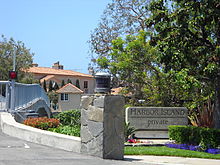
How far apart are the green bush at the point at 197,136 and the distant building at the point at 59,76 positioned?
61987 mm

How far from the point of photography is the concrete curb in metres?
9.99

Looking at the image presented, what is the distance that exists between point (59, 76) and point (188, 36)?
6877 cm

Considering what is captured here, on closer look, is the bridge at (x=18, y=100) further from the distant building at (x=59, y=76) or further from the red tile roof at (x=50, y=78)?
the distant building at (x=59, y=76)

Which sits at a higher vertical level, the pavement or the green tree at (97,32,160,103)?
the green tree at (97,32,160,103)

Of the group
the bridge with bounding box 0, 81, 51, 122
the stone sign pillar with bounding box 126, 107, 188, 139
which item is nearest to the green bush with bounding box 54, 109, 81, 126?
the bridge with bounding box 0, 81, 51, 122

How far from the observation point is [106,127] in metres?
9.00

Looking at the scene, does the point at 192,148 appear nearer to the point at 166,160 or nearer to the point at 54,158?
the point at 166,160

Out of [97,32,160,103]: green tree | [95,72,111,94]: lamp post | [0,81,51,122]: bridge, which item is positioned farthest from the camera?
[97,32,160,103]: green tree

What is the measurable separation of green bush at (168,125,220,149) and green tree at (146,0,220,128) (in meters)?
1.00

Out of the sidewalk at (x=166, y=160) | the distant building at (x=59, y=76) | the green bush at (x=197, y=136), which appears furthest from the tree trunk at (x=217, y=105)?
the distant building at (x=59, y=76)

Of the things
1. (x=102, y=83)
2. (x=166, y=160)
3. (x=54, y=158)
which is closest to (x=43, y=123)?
(x=102, y=83)

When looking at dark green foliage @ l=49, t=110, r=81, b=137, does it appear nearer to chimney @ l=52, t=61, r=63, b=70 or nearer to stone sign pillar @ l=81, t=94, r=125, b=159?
stone sign pillar @ l=81, t=94, r=125, b=159

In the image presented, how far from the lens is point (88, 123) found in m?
9.44

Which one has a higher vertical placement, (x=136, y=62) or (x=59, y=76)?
(x=59, y=76)
